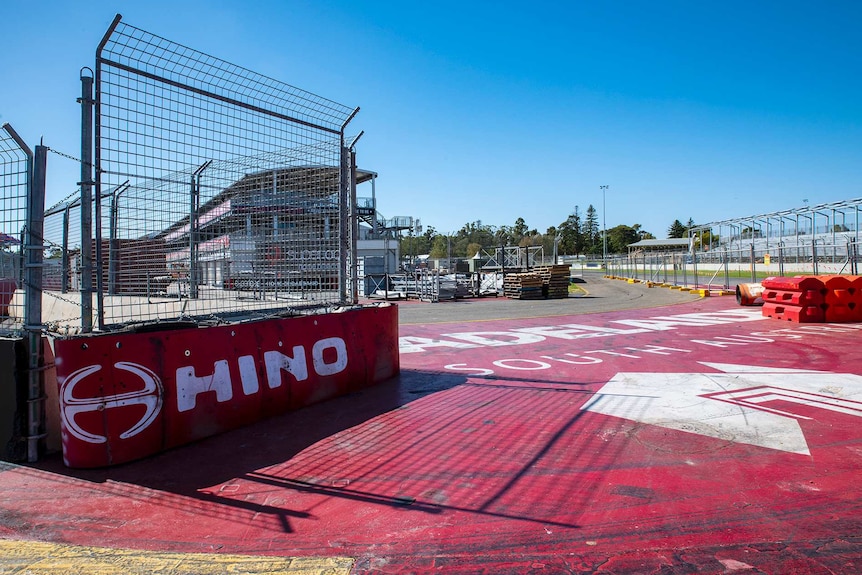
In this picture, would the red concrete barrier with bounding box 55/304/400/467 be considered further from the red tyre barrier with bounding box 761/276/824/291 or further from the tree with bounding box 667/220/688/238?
the tree with bounding box 667/220/688/238

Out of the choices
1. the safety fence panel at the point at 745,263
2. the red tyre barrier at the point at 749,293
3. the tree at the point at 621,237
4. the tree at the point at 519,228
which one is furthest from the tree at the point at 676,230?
the red tyre barrier at the point at 749,293

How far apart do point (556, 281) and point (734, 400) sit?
2252 cm

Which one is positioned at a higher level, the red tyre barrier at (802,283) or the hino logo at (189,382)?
the red tyre barrier at (802,283)

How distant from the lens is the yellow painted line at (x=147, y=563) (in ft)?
9.24

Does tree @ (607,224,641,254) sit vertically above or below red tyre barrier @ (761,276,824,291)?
above

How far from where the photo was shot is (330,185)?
7.61 m

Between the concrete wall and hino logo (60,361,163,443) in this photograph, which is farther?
the concrete wall

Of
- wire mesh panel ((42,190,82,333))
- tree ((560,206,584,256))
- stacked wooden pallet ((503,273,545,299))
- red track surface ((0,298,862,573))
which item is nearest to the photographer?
red track surface ((0,298,862,573))

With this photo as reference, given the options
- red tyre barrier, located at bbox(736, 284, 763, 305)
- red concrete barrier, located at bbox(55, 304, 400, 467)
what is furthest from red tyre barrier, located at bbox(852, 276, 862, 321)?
red concrete barrier, located at bbox(55, 304, 400, 467)

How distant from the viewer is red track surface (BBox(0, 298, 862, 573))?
3008mm

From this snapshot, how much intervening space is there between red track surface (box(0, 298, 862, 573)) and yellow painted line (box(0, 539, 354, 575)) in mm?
102

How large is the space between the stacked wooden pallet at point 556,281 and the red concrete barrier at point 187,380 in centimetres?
2239

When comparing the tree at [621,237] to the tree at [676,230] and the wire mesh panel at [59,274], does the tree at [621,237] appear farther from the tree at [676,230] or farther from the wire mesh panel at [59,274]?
the wire mesh panel at [59,274]

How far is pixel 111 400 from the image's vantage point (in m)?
4.32
